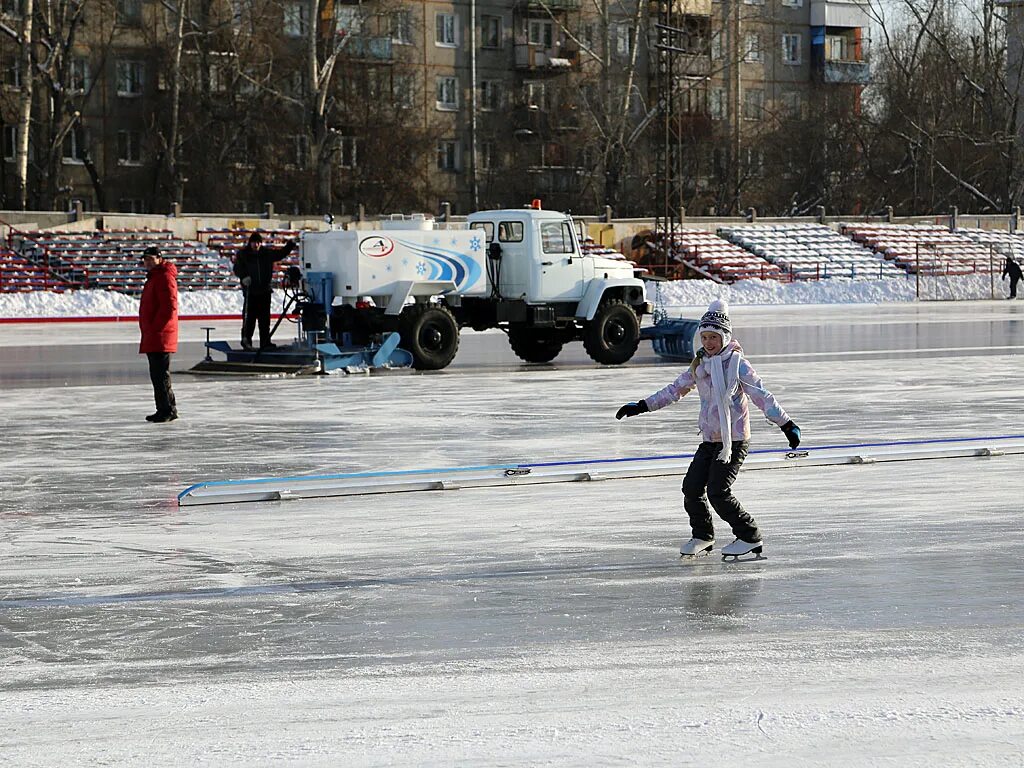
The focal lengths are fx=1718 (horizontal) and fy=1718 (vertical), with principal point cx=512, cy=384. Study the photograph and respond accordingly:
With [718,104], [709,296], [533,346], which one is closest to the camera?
[533,346]

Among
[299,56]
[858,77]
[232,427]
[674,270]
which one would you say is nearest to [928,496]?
[232,427]

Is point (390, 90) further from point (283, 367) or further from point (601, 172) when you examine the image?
point (283, 367)

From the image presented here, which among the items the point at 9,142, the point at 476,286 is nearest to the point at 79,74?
the point at 9,142

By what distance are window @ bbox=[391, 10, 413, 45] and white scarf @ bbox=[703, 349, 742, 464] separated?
5471cm

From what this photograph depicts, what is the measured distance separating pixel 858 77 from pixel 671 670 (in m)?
75.8

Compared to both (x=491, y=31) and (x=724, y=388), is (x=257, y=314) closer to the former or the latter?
(x=724, y=388)

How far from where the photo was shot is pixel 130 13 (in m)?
60.4

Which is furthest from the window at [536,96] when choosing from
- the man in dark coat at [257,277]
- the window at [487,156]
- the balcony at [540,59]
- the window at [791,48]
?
the man in dark coat at [257,277]

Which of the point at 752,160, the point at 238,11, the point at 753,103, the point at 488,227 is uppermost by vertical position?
the point at 238,11

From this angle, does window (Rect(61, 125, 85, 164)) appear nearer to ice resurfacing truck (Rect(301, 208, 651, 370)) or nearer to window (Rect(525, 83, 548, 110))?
window (Rect(525, 83, 548, 110))

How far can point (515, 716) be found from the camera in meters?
5.76

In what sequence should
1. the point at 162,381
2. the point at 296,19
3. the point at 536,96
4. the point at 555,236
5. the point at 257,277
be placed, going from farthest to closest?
1. the point at 536,96
2. the point at 296,19
3. the point at 555,236
4. the point at 257,277
5. the point at 162,381

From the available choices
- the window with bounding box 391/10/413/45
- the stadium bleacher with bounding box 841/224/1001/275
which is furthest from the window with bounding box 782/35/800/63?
the window with bounding box 391/10/413/45

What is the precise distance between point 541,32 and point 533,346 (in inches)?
1882
